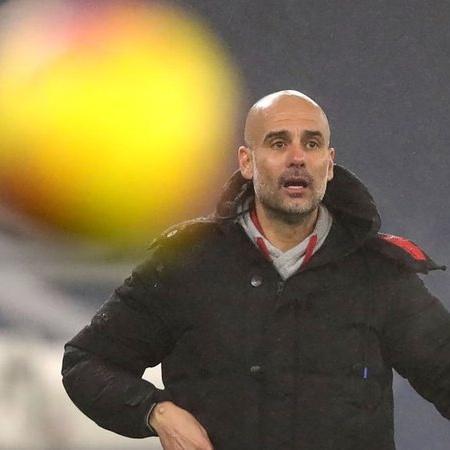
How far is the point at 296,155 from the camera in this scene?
1376mm

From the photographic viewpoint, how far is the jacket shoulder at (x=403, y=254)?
140 cm

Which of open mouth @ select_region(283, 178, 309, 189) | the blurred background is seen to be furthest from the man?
the blurred background

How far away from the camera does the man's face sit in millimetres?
1375

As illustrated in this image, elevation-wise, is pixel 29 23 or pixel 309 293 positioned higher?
pixel 29 23

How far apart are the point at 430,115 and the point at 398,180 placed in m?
0.18

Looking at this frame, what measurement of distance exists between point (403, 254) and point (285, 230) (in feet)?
0.56

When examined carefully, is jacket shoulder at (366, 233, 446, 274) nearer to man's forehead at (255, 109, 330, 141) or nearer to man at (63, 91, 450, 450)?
man at (63, 91, 450, 450)

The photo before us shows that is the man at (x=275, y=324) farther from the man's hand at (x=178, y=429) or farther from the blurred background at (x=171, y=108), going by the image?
the blurred background at (x=171, y=108)

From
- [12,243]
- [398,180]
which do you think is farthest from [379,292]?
[12,243]

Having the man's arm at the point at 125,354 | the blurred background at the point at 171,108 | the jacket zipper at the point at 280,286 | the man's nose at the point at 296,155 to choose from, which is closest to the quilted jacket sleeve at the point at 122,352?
the man's arm at the point at 125,354

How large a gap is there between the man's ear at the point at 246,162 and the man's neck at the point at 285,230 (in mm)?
65

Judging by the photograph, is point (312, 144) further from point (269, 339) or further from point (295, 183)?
point (269, 339)

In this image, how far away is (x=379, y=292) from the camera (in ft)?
4.58

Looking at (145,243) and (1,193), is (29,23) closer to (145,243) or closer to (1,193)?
(1,193)
